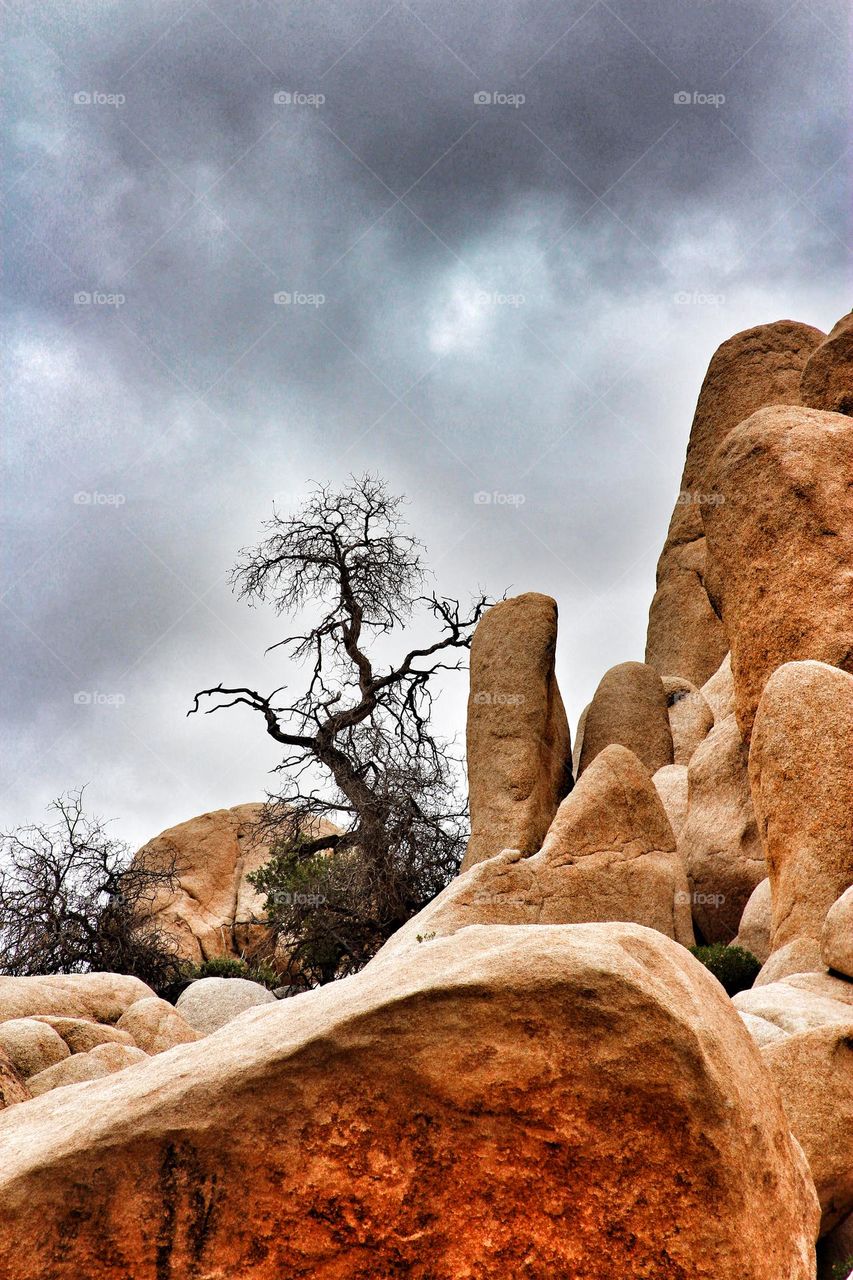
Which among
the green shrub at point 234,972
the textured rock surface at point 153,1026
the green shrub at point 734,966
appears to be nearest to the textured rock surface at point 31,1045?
the textured rock surface at point 153,1026

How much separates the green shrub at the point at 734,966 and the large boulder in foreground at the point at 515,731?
222 inches

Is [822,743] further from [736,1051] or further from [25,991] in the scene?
[25,991]

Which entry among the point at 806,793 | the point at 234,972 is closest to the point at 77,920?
the point at 234,972

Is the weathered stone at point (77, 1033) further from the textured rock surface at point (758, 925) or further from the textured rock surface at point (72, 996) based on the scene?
the textured rock surface at point (758, 925)

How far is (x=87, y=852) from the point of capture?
20547 mm

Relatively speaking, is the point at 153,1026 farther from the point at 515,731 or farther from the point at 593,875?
the point at 515,731

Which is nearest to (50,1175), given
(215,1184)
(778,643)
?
(215,1184)

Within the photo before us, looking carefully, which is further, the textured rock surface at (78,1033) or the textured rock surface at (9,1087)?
the textured rock surface at (78,1033)

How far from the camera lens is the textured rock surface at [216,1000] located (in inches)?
609

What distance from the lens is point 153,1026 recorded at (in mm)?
11875

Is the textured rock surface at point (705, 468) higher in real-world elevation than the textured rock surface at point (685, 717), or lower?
higher

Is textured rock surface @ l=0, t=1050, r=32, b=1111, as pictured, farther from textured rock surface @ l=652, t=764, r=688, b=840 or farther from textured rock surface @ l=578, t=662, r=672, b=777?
textured rock surface @ l=578, t=662, r=672, b=777

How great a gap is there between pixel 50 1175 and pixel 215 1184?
1.50 ft

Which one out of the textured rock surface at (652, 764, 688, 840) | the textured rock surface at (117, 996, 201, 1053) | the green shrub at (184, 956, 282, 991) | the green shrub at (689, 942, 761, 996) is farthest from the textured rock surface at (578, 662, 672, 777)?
the textured rock surface at (117, 996, 201, 1053)
